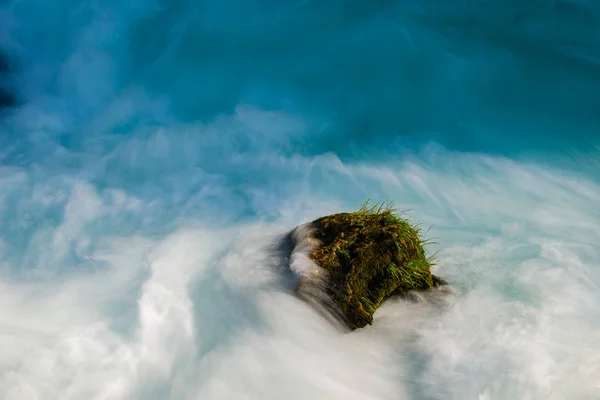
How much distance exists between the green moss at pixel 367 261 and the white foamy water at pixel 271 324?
9.8 inches

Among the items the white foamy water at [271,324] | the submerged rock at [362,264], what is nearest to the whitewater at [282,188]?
the white foamy water at [271,324]

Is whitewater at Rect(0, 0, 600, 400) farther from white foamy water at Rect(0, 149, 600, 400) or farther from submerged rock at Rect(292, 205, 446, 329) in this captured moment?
submerged rock at Rect(292, 205, 446, 329)

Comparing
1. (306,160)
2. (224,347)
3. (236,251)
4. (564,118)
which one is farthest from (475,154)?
(224,347)

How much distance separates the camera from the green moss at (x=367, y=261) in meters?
5.26

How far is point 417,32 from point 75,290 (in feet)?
27.5

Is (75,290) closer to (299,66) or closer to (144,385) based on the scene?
(144,385)

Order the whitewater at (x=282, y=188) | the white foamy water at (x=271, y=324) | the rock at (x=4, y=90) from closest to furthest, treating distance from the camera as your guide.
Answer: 1. the white foamy water at (x=271, y=324)
2. the whitewater at (x=282, y=188)
3. the rock at (x=4, y=90)

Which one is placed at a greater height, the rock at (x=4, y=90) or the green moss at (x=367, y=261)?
the rock at (x=4, y=90)

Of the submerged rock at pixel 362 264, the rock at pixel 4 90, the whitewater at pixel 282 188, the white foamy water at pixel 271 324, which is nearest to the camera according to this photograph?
the white foamy water at pixel 271 324

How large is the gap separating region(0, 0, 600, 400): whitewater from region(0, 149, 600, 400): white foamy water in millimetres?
23

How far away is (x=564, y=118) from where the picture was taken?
10500 millimetres

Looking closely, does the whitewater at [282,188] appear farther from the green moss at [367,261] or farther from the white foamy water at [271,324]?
the green moss at [367,261]

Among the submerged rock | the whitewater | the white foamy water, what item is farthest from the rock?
the submerged rock

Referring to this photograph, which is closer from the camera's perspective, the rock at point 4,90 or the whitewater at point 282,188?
the whitewater at point 282,188
